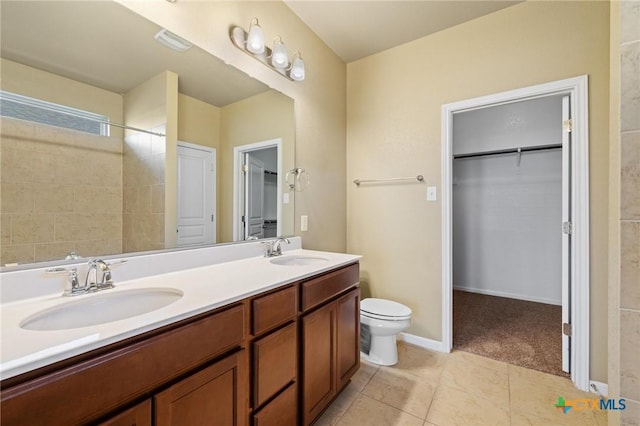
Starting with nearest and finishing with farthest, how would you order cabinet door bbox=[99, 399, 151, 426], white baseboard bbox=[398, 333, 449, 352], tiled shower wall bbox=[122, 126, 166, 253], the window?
cabinet door bbox=[99, 399, 151, 426], the window, tiled shower wall bbox=[122, 126, 166, 253], white baseboard bbox=[398, 333, 449, 352]

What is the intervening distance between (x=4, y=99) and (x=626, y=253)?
2156 millimetres

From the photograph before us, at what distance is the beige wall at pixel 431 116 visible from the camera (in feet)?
5.53

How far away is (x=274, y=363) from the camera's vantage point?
110 cm

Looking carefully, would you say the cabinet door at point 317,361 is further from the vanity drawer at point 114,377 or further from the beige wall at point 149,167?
the beige wall at point 149,167

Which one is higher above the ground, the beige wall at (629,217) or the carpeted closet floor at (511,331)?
the beige wall at (629,217)

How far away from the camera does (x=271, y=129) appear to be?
1.88 m

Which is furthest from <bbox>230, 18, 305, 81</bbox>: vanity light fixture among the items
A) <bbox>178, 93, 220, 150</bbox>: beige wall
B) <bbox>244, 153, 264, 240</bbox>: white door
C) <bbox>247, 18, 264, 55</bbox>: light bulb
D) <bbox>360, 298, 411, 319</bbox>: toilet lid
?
<bbox>360, 298, 411, 319</bbox>: toilet lid

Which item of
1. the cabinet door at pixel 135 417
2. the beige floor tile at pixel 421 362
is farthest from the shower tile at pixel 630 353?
the cabinet door at pixel 135 417

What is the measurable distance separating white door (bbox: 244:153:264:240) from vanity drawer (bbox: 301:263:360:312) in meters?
0.61

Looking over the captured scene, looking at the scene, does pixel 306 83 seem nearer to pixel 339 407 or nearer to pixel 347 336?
pixel 347 336

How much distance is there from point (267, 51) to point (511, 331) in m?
3.06

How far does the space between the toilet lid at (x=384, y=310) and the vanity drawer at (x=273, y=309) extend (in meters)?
0.93

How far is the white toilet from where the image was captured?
74.7 inches
